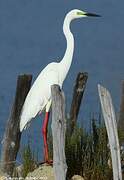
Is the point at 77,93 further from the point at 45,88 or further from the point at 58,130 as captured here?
the point at 58,130

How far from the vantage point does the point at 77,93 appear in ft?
24.2

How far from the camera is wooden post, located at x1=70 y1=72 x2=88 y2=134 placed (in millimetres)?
7305

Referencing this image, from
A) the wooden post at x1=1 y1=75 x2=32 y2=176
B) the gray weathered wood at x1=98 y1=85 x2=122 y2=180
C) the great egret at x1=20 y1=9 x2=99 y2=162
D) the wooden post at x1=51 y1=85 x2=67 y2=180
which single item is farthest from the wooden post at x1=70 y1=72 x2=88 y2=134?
the wooden post at x1=51 y1=85 x2=67 y2=180

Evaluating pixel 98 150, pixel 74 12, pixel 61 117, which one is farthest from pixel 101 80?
pixel 61 117

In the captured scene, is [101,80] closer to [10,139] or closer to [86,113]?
[86,113]

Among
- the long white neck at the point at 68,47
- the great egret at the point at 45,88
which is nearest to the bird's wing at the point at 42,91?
the great egret at the point at 45,88

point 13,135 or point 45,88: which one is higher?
point 45,88

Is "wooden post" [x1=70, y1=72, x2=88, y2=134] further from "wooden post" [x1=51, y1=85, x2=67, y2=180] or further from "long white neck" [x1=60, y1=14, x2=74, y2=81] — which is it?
"wooden post" [x1=51, y1=85, x2=67, y2=180]

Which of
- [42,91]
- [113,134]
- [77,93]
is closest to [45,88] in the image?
[42,91]

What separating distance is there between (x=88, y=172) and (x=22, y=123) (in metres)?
0.94

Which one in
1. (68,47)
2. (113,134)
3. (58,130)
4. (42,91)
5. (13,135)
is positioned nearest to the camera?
(58,130)

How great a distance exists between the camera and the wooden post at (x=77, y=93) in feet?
24.0

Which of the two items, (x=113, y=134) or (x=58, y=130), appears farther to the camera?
(x=113, y=134)

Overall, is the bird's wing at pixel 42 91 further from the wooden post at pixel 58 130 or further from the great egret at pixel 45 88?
the wooden post at pixel 58 130
